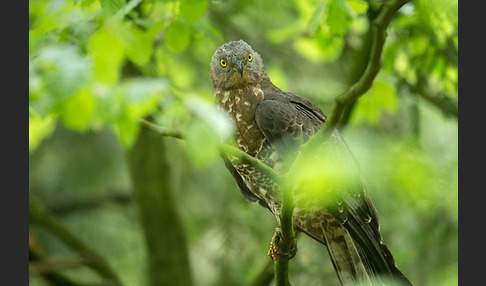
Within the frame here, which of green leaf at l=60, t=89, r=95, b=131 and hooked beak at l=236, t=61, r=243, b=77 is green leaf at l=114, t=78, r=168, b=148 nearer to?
green leaf at l=60, t=89, r=95, b=131

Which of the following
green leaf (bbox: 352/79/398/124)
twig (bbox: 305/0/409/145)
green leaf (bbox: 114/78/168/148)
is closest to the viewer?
twig (bbox: 305/0/409/145)

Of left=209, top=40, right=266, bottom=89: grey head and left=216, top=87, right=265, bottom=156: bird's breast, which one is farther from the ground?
left=209, top=40, right=266, bottom=89: grey head

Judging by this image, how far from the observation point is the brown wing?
133 inches

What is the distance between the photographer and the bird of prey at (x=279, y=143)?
335cm

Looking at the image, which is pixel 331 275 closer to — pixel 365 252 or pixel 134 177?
pixel 365 252

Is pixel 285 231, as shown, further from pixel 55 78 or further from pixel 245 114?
pixel 55 78

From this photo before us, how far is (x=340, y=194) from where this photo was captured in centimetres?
335

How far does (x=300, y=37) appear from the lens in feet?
18.2

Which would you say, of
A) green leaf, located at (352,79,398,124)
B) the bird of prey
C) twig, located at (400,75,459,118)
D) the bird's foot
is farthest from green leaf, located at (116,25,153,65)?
twig, located at (400,75,459,118)

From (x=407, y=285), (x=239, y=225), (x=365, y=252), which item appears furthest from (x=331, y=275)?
(x=407, y=285)

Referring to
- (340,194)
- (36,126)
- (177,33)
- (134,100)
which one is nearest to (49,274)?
(36,126)

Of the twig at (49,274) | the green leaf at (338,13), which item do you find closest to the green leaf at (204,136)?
the green leaf at (338,13)

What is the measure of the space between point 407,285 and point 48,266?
11.1 feet

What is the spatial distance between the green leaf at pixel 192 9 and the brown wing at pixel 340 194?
665 mm
